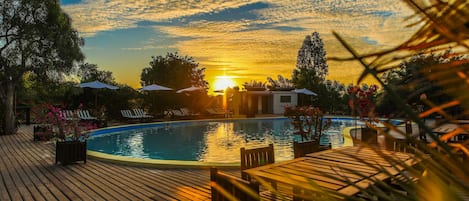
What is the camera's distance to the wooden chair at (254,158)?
4.21 metres

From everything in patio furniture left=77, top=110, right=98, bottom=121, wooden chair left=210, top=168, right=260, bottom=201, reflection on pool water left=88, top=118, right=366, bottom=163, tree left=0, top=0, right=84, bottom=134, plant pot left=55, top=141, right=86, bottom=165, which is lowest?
reflection on pool water left=88, top=118, right=366, bottom=163

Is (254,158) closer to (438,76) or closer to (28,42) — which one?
(438,76)

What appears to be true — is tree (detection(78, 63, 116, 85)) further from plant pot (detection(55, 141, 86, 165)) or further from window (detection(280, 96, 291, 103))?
plant pot (detection(55, 141, 86, 165))

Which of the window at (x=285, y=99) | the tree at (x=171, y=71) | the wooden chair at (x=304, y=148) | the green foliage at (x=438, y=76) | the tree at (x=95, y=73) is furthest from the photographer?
the window at (x=285, y=99)

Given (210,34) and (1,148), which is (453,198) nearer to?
(1,148)

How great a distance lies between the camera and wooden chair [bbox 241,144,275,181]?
421 cm

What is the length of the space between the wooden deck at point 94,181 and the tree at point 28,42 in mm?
6215

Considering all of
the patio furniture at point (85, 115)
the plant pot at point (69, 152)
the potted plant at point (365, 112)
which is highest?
the potted plant at point (365, 112)

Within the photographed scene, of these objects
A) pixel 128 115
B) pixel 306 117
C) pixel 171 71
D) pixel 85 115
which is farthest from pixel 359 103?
pixel 171 71

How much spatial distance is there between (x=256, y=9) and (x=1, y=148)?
11.9 metres

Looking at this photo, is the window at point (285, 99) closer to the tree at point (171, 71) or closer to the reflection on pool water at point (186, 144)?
the tree at point (171, 71)

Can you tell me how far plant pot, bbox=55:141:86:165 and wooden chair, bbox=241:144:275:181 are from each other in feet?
15.2

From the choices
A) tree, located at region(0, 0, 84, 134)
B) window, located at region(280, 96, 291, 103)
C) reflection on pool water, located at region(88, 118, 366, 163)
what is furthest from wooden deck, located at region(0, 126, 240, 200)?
window, located at region(280, 96, 291, 103)

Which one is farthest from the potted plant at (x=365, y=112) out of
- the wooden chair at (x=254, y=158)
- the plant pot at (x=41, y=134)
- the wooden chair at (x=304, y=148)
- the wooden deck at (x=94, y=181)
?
the plant pot at (x=41, y=134)
